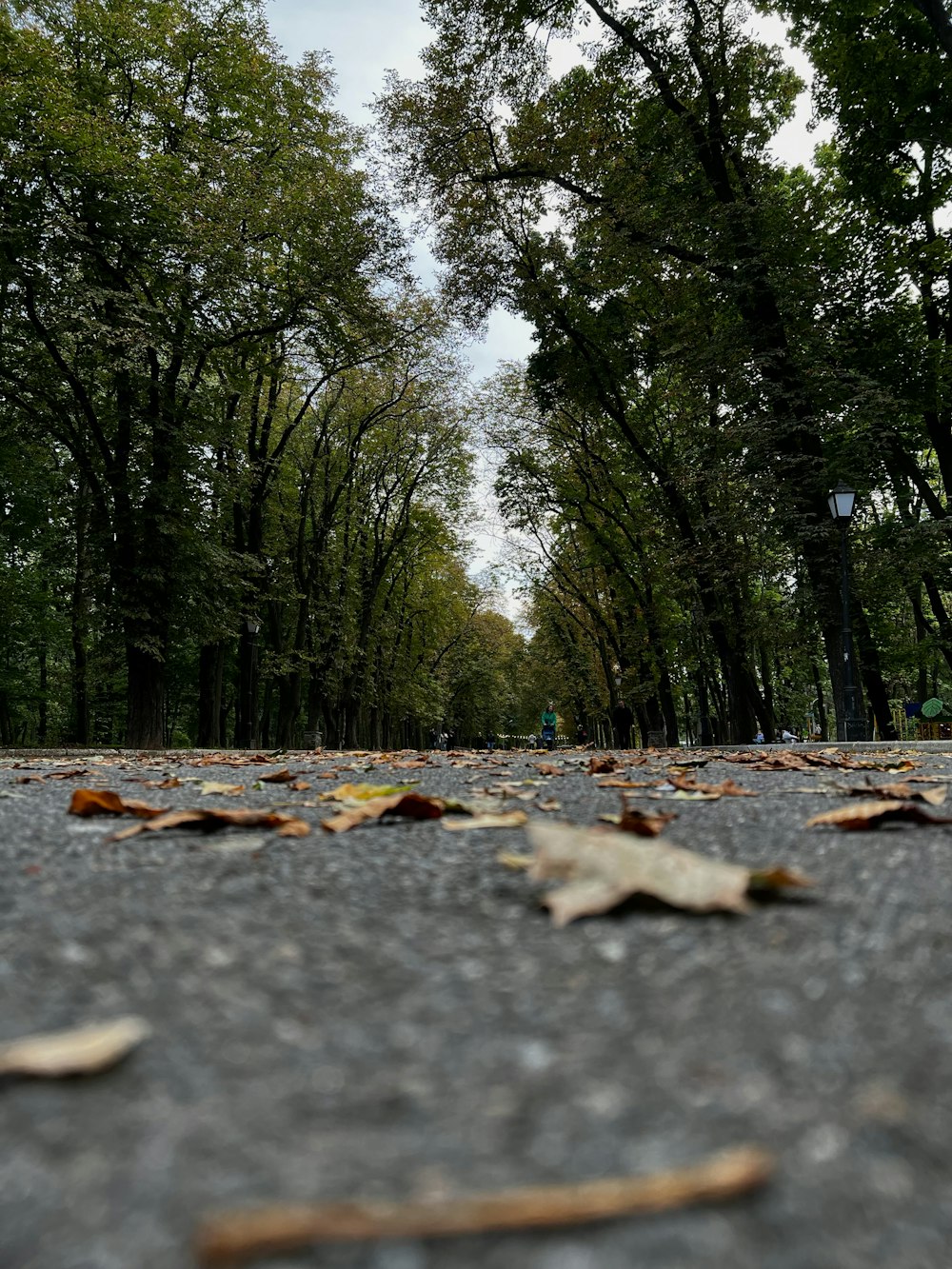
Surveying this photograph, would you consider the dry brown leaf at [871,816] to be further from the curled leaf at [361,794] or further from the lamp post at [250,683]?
the lamp post at [250,683]

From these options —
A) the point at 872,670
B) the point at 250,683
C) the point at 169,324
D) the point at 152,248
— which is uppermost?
the point at 152,248

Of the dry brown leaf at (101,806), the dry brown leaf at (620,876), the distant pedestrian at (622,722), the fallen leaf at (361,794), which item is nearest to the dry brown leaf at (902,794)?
the dry brown leaf at (620,876)

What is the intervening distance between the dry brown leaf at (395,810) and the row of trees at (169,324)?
1277 cm

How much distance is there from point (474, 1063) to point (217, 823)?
1.64 meters

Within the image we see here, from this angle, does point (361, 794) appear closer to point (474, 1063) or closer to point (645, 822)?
point (645, 822)

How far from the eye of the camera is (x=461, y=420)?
3047 cm

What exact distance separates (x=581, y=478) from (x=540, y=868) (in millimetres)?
24023

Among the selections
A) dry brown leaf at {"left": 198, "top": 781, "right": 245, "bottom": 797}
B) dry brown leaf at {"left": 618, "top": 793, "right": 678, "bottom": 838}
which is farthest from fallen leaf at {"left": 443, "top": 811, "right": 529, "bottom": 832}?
dry brown leaf at {"left": 198, "top": 781, "right": 245, "bottom": 797}

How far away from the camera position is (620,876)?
1422 mm

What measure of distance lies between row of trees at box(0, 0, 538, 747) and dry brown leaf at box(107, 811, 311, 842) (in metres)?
12.7

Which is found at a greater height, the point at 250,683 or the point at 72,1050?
the point at 250,683

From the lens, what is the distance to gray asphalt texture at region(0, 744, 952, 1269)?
0.63 metres

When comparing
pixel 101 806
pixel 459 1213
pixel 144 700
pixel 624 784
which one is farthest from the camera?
pixel 144 700

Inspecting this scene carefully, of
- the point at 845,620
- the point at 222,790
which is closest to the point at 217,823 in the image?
the point at 222,790
